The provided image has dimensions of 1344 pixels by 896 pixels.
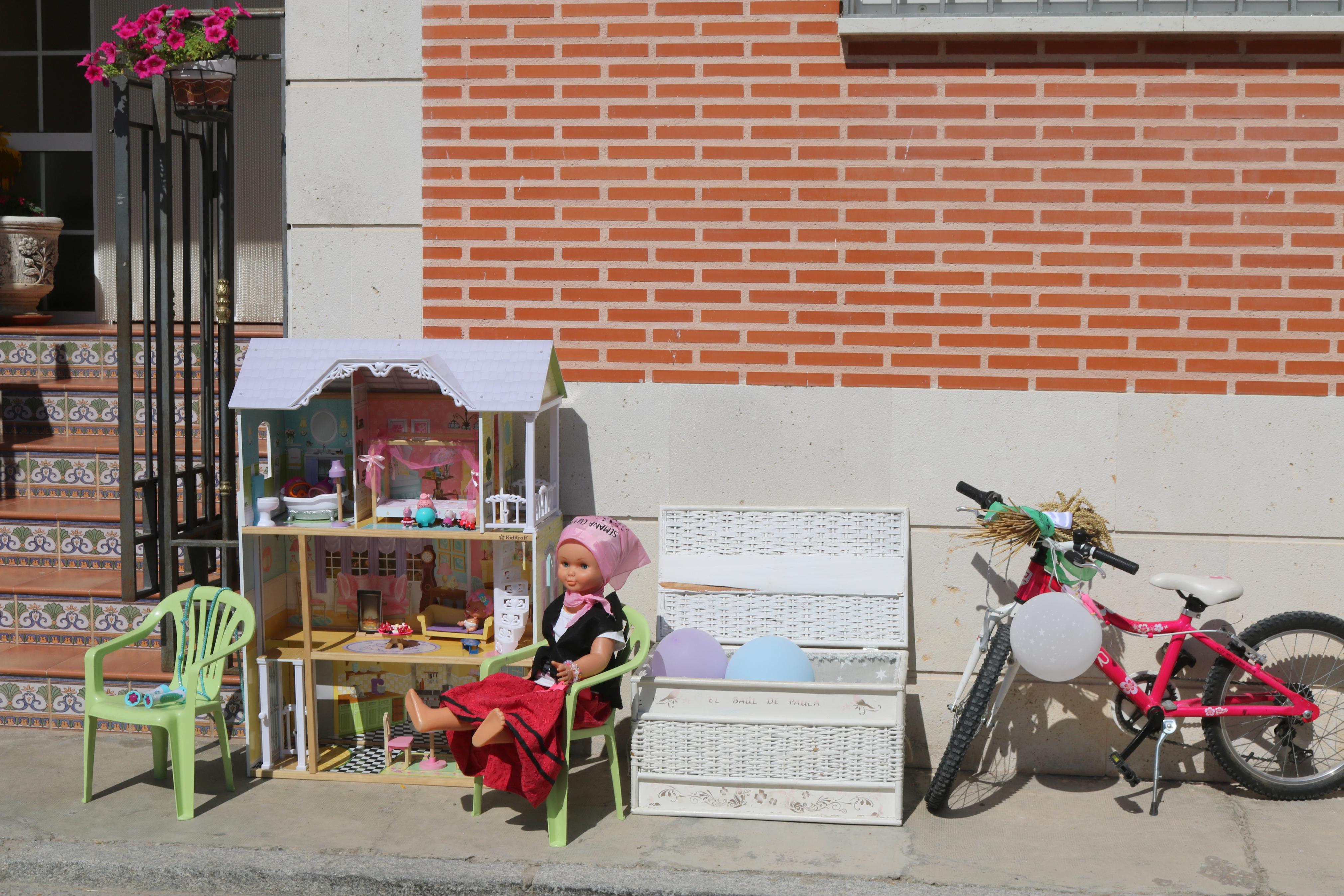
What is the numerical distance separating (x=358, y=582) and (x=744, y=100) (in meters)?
2.76

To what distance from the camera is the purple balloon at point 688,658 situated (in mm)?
4949

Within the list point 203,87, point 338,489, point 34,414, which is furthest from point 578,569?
point 34,414

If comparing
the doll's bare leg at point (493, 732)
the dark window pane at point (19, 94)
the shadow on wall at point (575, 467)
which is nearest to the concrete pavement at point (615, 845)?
the doll's bare leg at point (493, 732)

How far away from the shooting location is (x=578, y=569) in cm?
470

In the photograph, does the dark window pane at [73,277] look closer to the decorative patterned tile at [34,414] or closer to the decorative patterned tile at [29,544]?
the decorative patterned tile at [34,414]

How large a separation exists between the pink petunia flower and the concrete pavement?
3018 millimetres

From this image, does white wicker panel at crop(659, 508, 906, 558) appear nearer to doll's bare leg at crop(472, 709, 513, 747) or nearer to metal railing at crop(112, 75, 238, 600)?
doll's bare leg at crop(472, 709, 513, 747)

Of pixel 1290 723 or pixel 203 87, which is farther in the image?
pixel 203 87

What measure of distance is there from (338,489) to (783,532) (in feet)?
6.30

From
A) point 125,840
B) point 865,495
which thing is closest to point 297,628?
point 125,840

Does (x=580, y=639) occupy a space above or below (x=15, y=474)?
below

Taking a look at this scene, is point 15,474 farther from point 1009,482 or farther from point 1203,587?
point 1203,587

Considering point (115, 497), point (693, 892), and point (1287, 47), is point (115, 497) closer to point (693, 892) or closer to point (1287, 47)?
point (693, 892)

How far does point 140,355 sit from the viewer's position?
7.25 metres
